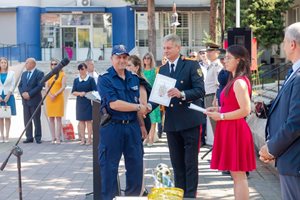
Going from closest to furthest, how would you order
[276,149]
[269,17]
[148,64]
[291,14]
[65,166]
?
1. [276,149]
2. [65,166]
3. [148,64]
4. [269,17]
5. [291,14]

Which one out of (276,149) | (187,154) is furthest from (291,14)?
(276,149)

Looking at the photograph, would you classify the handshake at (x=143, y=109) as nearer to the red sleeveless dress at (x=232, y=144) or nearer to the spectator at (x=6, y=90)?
the red sleeveless dress at (x=232, y=144)

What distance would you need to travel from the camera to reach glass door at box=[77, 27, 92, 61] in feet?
146

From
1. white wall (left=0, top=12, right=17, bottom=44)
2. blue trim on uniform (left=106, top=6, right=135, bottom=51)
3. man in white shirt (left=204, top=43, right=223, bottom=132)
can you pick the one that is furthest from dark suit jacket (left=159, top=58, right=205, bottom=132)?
white wall (left=0, top=12, right=17, bottom=44)

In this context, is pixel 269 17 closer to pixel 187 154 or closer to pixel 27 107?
pixel 27 107

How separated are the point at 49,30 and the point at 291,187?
41148mm

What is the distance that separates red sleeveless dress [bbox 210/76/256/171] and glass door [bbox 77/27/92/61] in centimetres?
3816

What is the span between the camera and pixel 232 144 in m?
6.61

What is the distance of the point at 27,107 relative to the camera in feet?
44.9

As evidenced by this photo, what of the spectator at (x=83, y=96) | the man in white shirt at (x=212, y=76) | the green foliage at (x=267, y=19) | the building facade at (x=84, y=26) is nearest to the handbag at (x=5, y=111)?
the spectator at (x=83, y=96)

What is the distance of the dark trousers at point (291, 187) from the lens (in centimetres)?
455

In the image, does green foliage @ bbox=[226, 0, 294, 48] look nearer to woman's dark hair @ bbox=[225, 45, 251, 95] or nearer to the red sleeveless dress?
woman's dark hair @ bbox=[225, 45, 251, 95]

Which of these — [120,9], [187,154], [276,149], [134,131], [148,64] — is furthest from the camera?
[120,9]

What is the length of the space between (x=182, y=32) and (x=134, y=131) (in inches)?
1503
